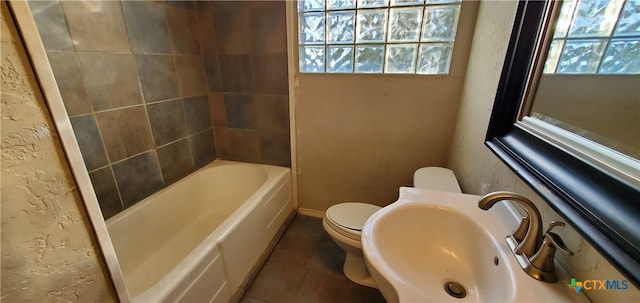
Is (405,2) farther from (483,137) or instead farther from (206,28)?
(206,28)

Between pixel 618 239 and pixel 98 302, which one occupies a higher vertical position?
pixel 618 239

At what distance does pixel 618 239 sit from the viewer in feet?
1.43

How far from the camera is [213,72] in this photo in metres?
1.87

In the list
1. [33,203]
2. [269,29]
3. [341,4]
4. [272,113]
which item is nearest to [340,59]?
[341,4]

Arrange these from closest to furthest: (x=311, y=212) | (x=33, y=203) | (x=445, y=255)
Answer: (x=33, y=203)
(x=445, y=255)
(x=311, y=212)

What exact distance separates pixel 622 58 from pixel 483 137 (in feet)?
1.86

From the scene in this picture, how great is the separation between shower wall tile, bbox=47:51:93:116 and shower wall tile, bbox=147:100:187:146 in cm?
34

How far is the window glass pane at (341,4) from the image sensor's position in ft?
4.86

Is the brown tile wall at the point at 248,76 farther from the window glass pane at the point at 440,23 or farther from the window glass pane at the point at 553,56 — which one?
the window glass pane at the point at 553,56

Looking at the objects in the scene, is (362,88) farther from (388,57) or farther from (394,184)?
(394,184)

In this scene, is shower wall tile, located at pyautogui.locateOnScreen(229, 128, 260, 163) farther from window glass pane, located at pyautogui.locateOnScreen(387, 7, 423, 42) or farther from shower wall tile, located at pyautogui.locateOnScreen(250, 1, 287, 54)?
window glass pane, located at pyautogui.locateOnScreen(387, 7, 423, 42)

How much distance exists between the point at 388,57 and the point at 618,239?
130cm

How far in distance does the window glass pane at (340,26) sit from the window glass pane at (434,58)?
1.46ft

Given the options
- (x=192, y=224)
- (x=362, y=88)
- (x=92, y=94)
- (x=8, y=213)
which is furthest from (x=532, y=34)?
(x=192, y=224)
